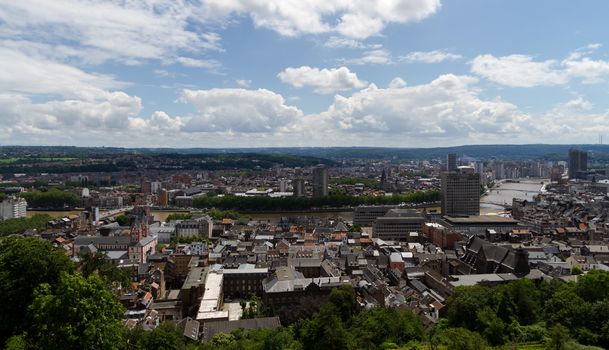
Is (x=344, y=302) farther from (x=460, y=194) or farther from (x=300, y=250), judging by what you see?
(x=460, y=194)

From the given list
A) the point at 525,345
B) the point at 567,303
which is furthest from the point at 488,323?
the point at 567,303

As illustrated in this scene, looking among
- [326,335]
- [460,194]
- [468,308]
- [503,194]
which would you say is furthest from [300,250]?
[503,194]

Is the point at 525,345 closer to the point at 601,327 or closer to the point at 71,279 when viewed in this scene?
the point at 601,327

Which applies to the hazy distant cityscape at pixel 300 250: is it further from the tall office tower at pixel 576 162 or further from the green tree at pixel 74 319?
the tall office tower at pixel 576 162

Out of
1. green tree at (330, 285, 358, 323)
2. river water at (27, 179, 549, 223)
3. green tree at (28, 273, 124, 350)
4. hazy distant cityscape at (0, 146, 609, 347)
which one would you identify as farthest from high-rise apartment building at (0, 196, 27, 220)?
green tree at (28, 273, 124, 350)

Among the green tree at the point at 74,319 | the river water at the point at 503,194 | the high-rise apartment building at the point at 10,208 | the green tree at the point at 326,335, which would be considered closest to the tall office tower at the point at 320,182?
the river water at the point at 503,194
